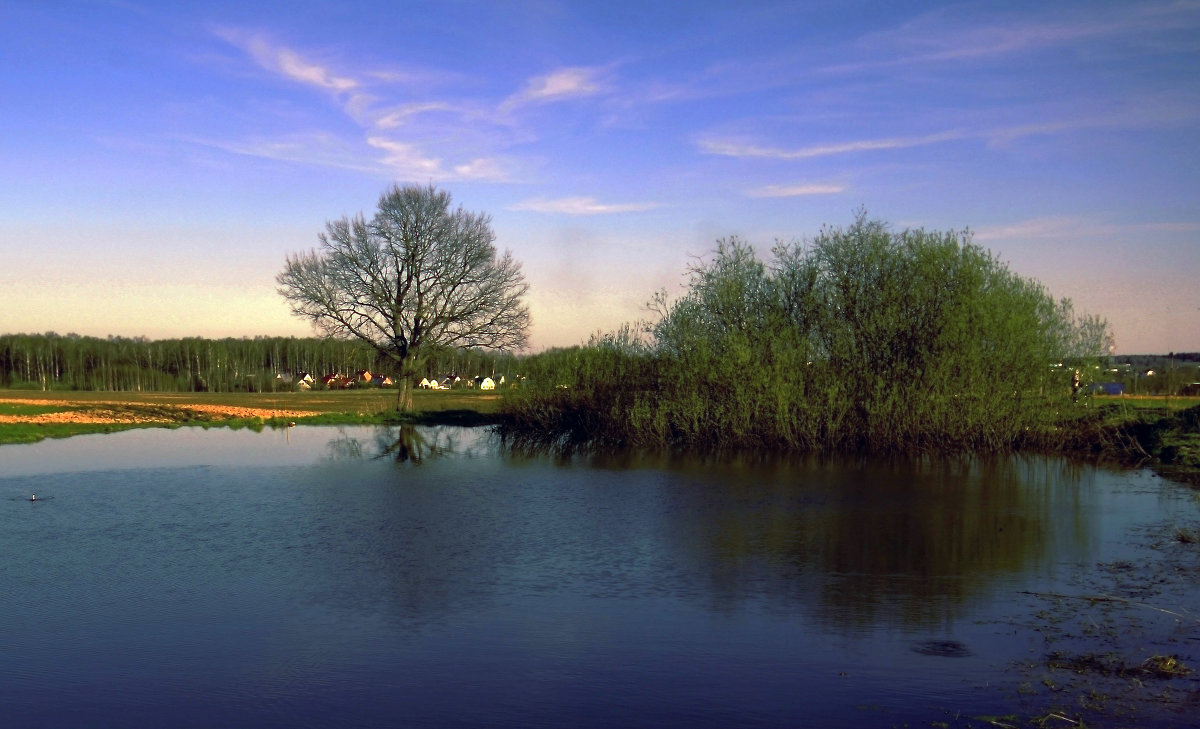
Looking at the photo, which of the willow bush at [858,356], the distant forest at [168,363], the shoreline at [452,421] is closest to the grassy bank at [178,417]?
the shoreline at [452,421]

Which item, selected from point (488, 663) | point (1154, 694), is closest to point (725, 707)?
point (488, 663)

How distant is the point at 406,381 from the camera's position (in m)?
38.3

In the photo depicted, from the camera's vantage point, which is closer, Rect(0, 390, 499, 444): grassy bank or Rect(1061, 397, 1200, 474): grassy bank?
Rect(1061, 397, 1200, 474): grassy bank

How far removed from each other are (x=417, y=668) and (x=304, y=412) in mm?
34013

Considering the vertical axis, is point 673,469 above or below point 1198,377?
below

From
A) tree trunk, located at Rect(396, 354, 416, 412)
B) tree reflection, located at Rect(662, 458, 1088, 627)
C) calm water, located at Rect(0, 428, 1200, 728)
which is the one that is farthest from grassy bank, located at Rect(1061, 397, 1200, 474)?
tree trunk, located at Rect(396, 354, 416, 412)

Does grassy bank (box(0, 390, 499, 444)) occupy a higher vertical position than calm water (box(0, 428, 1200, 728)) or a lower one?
higher

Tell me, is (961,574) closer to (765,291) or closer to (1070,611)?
(1070,611)

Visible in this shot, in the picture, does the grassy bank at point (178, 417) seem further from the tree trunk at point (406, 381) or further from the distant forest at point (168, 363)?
the distant forest at point (168, 363)

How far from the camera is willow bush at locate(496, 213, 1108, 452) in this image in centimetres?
2247

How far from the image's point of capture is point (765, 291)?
24516mm

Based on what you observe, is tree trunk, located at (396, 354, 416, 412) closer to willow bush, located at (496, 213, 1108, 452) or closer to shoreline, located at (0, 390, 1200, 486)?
shoreline, located at (0, 390, 1200, 486)

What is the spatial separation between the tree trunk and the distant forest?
3877 centimetres

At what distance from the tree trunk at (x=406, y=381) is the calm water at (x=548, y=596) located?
742 inches
